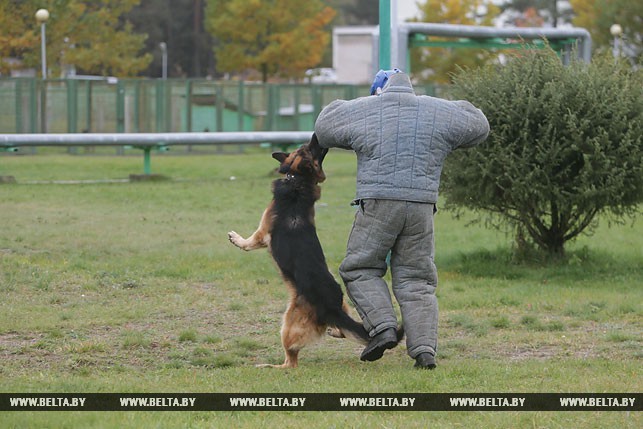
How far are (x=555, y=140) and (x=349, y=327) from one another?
4.38 m

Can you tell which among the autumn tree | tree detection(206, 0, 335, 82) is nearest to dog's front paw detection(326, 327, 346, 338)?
the autumn tree

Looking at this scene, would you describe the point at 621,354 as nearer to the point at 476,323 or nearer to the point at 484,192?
the point at 476,323

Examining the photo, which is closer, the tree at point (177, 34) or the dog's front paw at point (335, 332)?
the dog's front paw at point (335, 332)

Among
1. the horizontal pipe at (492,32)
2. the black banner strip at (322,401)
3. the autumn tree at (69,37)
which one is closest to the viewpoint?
the black banner strip at (322,401)

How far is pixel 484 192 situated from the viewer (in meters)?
10.1

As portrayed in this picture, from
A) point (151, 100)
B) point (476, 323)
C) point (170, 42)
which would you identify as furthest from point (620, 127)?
point (170, 42)

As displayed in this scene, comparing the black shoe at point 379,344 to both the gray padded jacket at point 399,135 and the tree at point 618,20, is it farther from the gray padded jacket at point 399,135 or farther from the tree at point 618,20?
the tree at point 618,20

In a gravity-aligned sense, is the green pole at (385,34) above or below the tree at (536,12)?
below

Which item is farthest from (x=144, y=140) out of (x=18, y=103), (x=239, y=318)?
(x=239, y=318)

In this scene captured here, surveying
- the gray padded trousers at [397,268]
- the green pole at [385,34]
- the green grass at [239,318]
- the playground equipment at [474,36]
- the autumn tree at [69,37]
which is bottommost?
the green grass at [239,318]

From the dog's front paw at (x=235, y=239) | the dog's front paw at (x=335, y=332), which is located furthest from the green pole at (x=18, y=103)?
the dog's front paw at (x=335, y=332)

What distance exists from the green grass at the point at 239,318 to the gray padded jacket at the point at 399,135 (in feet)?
3.85

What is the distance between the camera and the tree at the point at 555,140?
31.8ft

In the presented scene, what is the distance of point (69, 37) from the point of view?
35.9 meters
